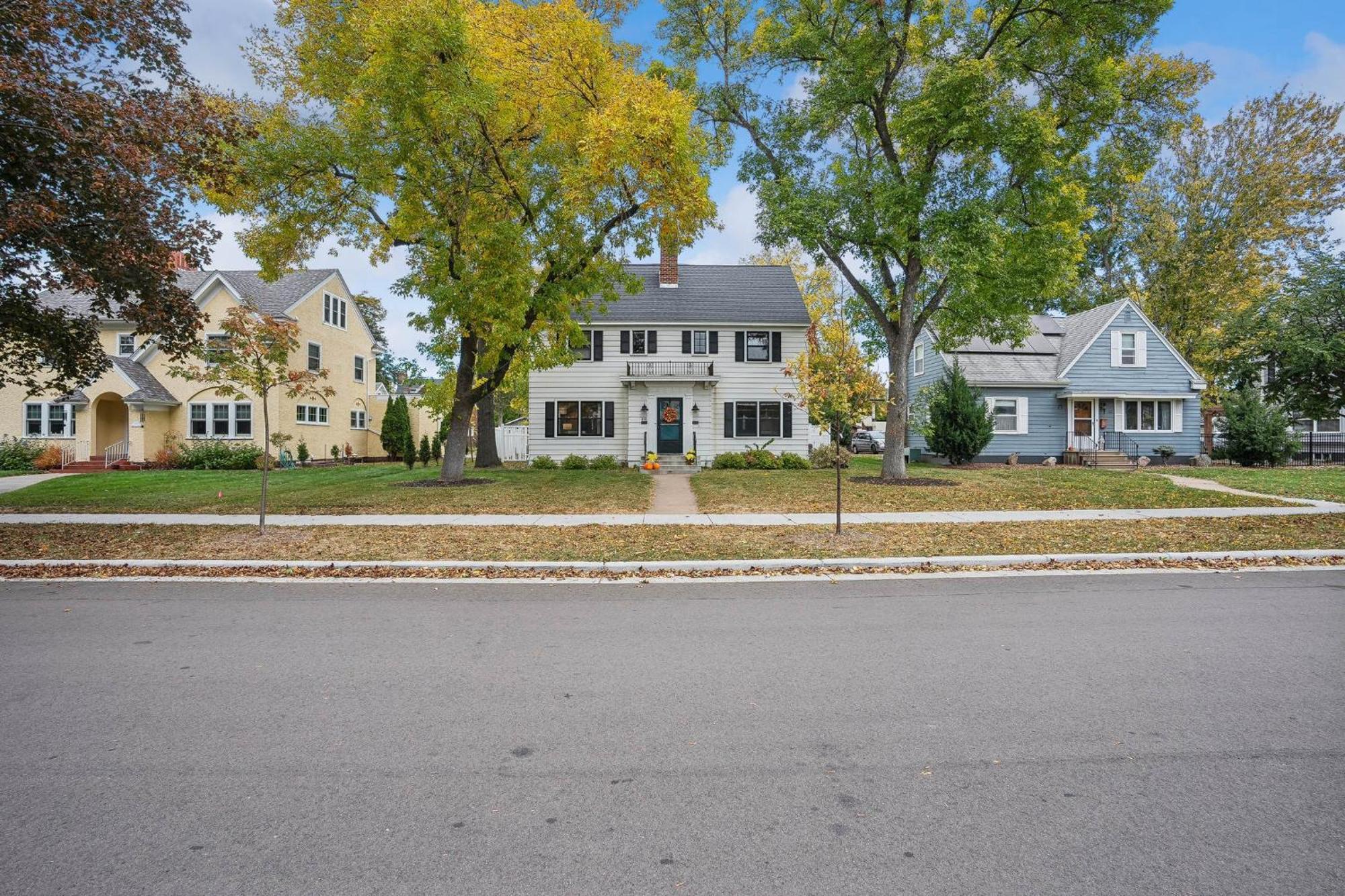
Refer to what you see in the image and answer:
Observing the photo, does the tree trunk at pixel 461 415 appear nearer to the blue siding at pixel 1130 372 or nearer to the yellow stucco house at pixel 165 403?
the yellow stucco house at pixel 165 403

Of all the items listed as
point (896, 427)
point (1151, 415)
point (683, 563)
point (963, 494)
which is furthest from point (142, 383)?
point (1151, 415)

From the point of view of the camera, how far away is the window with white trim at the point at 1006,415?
28656 millimetres

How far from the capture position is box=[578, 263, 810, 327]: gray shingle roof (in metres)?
26.2

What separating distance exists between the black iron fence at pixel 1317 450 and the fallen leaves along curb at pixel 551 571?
24571mm

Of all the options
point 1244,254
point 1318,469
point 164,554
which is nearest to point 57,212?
point 164,554

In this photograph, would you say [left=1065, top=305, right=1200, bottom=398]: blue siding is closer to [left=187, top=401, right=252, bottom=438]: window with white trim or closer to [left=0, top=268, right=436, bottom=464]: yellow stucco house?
[left=0, top=268, right=436, bottom=464]: yellow stucco house

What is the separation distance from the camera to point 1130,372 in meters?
28.7

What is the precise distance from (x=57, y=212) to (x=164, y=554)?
218 inches

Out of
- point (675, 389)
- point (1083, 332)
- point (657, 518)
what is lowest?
point (657, 518)

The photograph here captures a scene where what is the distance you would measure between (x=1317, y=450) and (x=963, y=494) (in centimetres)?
2645

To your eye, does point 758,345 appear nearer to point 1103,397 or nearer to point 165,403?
point 1103,397

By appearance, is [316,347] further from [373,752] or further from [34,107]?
[373,752]

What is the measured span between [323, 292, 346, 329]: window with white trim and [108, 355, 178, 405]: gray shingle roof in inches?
265

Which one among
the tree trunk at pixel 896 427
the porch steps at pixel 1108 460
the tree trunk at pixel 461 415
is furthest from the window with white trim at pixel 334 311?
the porch steps at pixel 1108 460
